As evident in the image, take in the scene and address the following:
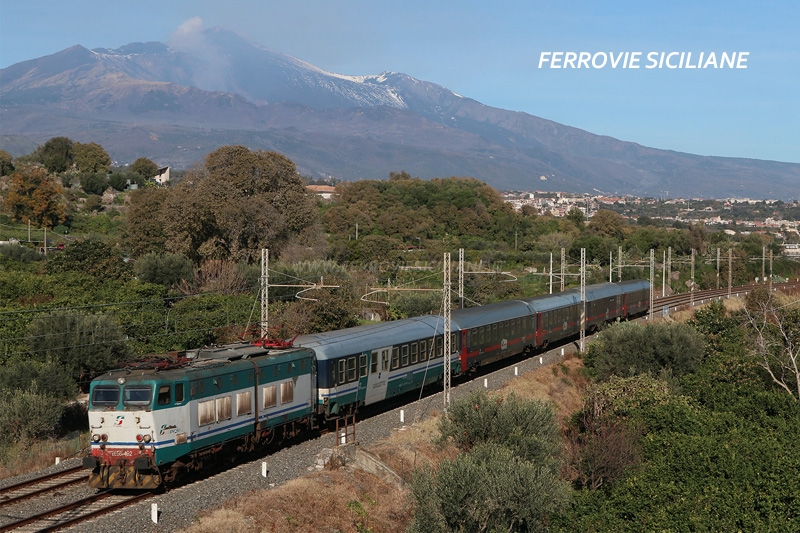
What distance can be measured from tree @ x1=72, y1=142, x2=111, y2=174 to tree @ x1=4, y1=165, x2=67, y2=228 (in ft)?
120

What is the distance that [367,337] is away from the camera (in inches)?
1252

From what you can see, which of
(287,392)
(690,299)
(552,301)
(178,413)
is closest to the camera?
(178,413)

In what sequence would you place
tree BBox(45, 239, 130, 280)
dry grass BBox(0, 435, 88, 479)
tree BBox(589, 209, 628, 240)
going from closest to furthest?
dry grass BBox(0, 435, 88, 479) < tree BBox(45, 239, 130, 280) < tree BBox(589, 209, 628, 240)

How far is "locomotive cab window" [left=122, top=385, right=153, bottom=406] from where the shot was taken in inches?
842

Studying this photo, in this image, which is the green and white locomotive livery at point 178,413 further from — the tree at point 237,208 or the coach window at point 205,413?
the tree at point 237,208

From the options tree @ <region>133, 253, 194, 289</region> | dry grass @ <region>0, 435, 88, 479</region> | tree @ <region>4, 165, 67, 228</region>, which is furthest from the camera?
tree @ <region>4, 165, 67, 228</region>

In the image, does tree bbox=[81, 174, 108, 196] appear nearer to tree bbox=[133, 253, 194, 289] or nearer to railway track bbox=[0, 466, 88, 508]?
tree bbox=[133, 253, 194, 289]

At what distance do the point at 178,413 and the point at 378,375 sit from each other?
11216 mm

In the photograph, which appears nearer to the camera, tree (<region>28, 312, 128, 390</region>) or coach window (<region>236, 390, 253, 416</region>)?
coach window (<region>236, 390, 253, 416</region>)

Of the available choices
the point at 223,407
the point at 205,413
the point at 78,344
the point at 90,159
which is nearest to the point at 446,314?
the point at 223,407

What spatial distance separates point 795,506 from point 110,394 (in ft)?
56.4

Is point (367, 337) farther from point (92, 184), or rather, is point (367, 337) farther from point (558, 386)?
point (92, 184)

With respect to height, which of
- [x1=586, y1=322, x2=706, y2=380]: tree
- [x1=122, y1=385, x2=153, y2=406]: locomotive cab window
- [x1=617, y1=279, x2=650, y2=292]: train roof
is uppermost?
[x1=122, y1=385, x2=153, y2=406]: locomotive cab window

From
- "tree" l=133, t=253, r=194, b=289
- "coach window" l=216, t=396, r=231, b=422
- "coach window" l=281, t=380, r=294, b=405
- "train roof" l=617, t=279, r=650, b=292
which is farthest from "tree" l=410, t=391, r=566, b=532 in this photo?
"train roof" l=617, t=279, r=650, b=292
